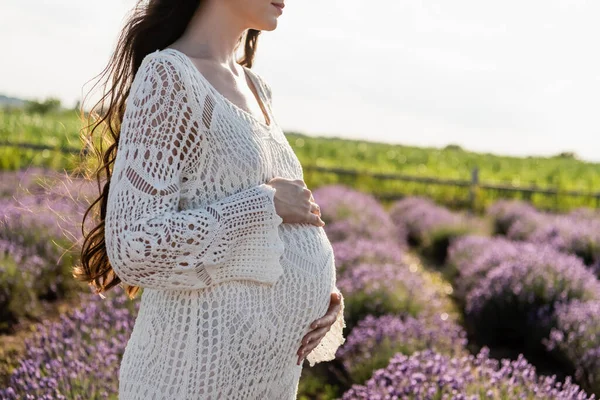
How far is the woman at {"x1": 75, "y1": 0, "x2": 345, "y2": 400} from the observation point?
59.4 inches

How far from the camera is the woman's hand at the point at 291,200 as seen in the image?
5.56 ft

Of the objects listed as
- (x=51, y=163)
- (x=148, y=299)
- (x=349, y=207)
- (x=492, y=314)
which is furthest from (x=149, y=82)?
(x=51, y=163)

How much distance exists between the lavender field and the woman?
70 cm

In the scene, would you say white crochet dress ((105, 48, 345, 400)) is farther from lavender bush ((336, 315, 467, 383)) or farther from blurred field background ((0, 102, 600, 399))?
lavender bush ((336, 315, 467, 383))

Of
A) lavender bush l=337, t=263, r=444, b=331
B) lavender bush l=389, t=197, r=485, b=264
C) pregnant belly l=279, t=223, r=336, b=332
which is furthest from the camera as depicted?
lavender bush l=389, t=197, r=485, b=264

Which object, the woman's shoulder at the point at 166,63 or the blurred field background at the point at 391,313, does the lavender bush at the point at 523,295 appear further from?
the woman's shoulder at the point at 166,63

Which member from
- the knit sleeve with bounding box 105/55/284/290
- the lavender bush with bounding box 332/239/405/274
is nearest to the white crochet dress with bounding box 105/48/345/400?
the knit sleeve with bounding box 105/55/284/290

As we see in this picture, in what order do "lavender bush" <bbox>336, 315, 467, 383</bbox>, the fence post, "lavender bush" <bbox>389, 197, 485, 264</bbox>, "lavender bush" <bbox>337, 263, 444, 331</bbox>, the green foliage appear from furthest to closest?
1. the green foliage
2. the fence post
3. "lavender bush" <bbox>389, 197, 485, 264</bbox>
4. "lavender bush" <bbox>337, 263, 444, 331</bbox>
5. "lavender bush" <bbox>336, 315, 467, 383</bbox>

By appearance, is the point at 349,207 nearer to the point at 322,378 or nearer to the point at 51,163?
the point at 322,378

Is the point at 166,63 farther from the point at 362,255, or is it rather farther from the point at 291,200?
the point at 362,255

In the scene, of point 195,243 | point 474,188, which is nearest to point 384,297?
point 195,243

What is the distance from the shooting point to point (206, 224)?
151 centimetres

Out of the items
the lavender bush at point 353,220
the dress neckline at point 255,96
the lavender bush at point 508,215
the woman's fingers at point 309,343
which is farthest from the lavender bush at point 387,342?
the lavender bush at point 508,215

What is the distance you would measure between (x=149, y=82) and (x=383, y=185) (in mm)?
14169
